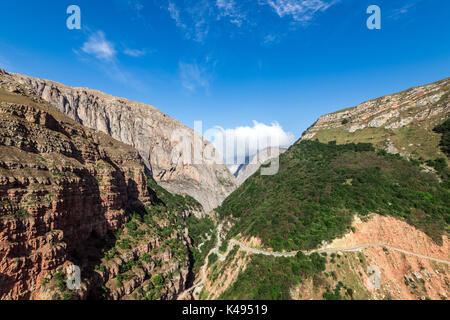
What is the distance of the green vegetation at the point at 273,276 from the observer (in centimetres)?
3853

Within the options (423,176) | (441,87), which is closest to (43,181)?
(423,176)

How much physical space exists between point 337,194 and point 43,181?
63.6m

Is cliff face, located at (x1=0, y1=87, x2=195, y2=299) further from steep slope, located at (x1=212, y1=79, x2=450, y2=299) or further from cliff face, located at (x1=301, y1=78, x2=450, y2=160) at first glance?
cliff face, located at (x1=301, y1=78, x2=450, y2=160)

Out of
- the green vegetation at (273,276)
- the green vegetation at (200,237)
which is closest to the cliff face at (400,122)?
the green vegetation at (273,276)

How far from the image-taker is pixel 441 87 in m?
72.6

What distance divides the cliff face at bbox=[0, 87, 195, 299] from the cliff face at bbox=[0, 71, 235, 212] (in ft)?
223

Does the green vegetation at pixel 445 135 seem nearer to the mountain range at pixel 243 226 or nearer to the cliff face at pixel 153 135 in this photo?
the mountain range at pixel 243 226

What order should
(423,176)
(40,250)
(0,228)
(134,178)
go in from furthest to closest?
(134,178) < (423,176) < (40,250) < (0,228)

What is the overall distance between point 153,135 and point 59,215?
110 m

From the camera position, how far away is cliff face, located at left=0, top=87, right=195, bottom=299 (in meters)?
24.8

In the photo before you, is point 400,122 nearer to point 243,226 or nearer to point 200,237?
point 243,226

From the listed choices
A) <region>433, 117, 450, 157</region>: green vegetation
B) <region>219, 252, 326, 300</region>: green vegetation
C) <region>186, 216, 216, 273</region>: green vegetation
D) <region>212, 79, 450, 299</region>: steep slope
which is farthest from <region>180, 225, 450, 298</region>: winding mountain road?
<region>433, 117, 450, 157</region>: green vegetation
